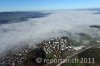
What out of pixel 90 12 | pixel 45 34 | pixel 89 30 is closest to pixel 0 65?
pixel 45 34

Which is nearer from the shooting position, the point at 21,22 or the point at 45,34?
the point at 45,34

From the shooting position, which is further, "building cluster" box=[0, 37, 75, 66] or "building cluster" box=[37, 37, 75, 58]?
"building cluster" box=[37, 37, 75, 58]

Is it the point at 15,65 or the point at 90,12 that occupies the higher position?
the point at 90,12

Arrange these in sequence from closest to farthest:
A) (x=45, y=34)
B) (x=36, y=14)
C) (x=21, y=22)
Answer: (x=45, y=34)
(x=21, y=22)
(x=36, y=14)

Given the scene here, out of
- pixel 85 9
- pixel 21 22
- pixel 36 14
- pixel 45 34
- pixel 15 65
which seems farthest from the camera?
pixel 85 9

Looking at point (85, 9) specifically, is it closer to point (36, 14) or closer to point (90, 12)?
point (90, 12)

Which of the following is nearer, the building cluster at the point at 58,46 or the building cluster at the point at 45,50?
the building cluster at the point at 45,50

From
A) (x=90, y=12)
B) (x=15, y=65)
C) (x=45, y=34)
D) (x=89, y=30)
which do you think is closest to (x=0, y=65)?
(x=15, y=65)

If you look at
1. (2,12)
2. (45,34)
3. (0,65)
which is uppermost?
(2,12)

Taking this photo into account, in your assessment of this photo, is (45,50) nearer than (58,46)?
Yes
